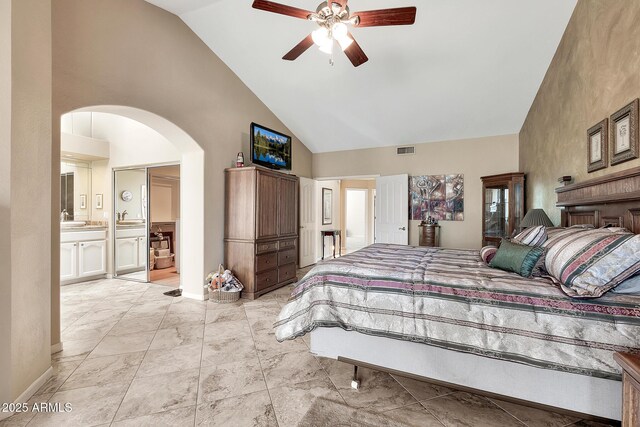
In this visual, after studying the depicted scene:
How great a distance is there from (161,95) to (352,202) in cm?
889

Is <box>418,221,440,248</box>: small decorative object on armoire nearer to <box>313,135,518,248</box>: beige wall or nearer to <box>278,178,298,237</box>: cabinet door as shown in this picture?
<box>313,135,518,248</box>: beige wall

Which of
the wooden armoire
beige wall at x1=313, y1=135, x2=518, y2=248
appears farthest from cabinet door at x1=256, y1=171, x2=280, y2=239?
beige wall at x1=313, y1=135, x2=518, y2=248

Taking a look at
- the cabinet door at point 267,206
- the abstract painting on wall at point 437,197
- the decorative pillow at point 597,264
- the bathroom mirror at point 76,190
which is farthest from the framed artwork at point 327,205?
the decorative pillow at point 597,264

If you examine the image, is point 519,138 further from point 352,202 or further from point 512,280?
point 352,202

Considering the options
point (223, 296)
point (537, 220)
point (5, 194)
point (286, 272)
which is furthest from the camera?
point (286, 272)

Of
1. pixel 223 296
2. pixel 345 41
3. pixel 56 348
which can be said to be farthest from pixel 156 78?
pixel 56 348

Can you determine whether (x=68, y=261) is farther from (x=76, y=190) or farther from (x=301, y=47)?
(x=301, y=47)

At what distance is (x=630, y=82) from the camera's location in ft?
6.61

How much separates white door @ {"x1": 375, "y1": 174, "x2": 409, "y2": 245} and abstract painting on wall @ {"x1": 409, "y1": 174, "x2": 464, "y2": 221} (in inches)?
6.7

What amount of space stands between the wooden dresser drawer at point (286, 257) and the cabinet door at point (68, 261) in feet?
10.8

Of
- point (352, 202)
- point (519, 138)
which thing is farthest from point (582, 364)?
point (352, 202)

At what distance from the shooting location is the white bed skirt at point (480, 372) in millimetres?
1441

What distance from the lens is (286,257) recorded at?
466 cm

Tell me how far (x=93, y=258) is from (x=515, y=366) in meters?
5.91
